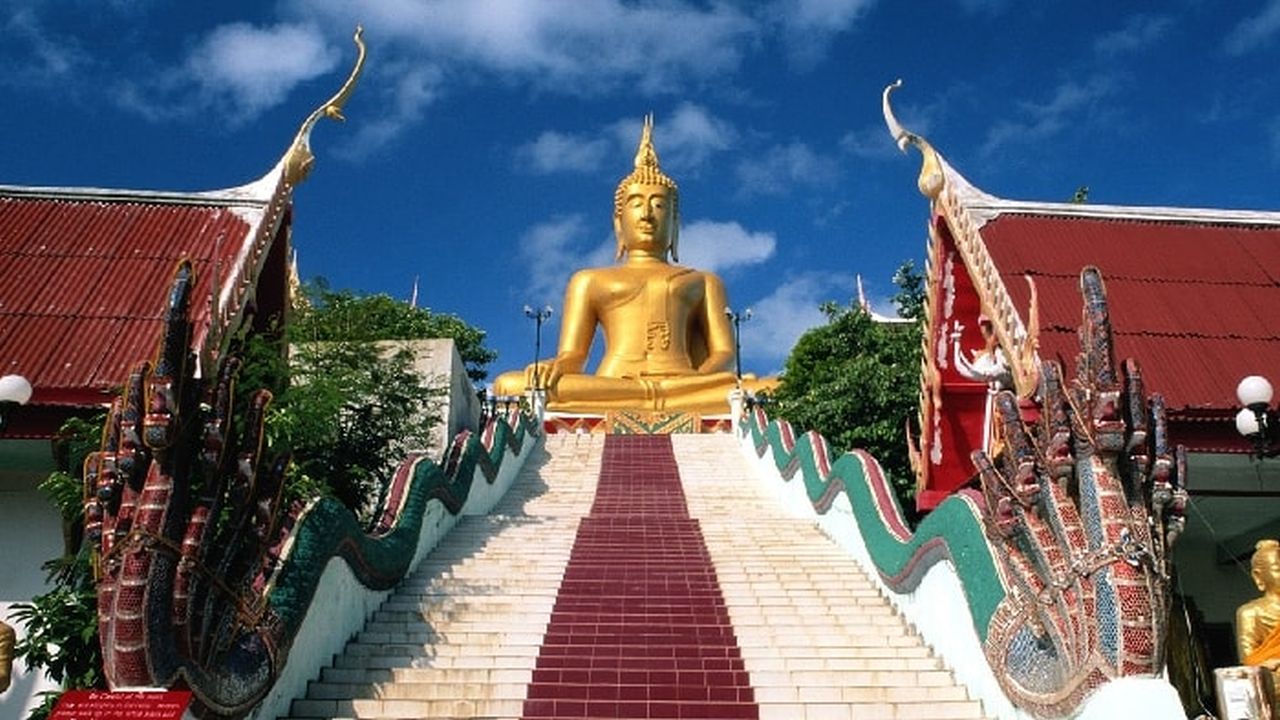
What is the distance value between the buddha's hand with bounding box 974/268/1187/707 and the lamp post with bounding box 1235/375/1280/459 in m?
2.42

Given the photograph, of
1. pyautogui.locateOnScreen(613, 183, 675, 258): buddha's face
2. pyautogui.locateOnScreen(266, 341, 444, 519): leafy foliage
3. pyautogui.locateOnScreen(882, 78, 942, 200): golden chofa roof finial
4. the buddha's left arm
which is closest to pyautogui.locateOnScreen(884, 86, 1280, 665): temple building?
pyautogui.locateOnScreen(882, 78, 942, 200): golden chofa roof finial

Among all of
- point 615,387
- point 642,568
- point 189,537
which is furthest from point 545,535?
point 615,387

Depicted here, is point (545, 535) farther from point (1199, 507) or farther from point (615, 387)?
point (615, 387)

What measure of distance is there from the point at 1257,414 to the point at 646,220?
63.6 feet

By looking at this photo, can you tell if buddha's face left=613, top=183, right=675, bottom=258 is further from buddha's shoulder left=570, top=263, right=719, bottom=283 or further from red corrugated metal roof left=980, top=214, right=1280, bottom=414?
red corrugated metal roof left=980, top=214, right=1280, bottom=414

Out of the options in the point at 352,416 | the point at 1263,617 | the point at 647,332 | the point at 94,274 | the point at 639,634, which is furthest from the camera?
the point at 647,332

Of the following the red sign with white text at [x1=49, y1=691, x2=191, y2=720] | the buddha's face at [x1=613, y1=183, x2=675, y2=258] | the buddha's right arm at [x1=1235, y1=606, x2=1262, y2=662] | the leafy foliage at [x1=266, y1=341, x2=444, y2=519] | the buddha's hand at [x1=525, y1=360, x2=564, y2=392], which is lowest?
the red sign with white text at [x1=49, y1=691, x2=191, y2=720]

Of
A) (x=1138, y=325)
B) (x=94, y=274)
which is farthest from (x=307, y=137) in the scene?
(x=1138, y=325)

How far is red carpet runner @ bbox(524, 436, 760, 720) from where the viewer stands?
6500 mm

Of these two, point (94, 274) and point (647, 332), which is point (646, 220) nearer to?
point (647, 332)

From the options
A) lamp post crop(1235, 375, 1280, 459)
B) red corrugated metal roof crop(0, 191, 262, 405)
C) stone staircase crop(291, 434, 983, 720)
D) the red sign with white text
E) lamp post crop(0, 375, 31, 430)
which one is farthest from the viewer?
red corrugated metal roof crop(0, 191, 262, 405)

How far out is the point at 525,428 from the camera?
1678 centimetres

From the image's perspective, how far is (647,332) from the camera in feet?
79.7

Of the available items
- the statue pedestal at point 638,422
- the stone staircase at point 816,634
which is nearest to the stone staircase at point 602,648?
the stone staircase at point 816,634
